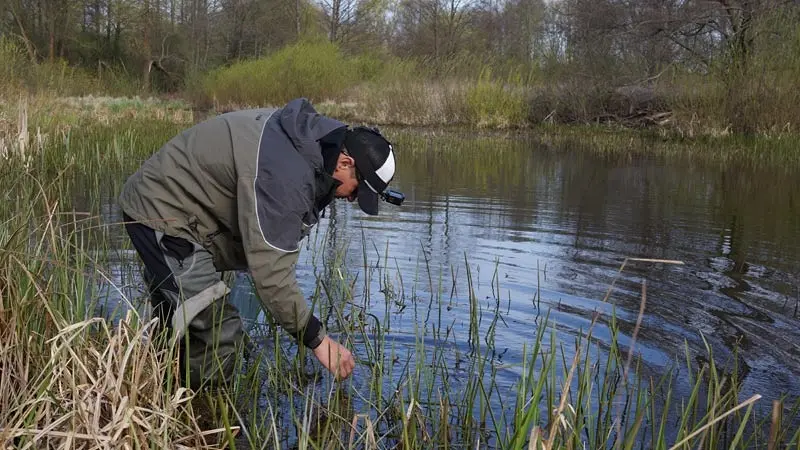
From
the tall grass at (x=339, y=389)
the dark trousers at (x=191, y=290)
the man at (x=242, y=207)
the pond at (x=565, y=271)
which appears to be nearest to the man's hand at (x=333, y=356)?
the man at (x=242, y=207)

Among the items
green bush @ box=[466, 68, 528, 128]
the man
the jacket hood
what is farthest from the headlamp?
green bush @ box=[466, 68, 528, 128]

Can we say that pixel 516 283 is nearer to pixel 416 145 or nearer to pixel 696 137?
pixel 416 145

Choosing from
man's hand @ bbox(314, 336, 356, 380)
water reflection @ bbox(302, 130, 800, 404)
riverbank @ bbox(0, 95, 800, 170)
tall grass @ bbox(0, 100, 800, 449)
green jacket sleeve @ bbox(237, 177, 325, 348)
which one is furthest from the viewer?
riverbank @ bbox(0, 95, 800, 170)

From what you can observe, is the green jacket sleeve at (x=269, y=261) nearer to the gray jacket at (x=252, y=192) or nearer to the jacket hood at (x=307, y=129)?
the gray jacket at (x=252, y=192)

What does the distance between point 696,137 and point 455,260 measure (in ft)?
43.7

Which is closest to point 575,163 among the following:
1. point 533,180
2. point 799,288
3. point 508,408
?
point 533,180

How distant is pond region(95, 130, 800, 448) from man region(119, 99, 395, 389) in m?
0.63

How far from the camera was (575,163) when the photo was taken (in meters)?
15.1

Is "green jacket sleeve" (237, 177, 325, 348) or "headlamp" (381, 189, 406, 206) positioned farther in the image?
"headlamp" (381, 189, 406, 206)

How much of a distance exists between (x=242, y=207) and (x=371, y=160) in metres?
0.54

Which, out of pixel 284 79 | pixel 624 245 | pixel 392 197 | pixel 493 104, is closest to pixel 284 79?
pixel 284 79

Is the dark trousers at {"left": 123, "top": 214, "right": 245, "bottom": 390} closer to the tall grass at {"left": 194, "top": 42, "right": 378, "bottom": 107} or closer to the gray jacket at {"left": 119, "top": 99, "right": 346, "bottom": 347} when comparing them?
the gray jacket at {"left": 119, "top": 99, "right": 346, "bottom": 347}

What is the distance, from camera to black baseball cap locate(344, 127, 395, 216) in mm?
3123

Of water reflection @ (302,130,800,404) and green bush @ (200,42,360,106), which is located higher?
green bush @ (200,42,360,106)
